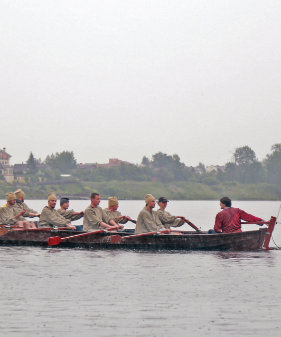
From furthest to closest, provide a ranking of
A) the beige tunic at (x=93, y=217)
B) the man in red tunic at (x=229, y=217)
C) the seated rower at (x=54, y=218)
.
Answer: the seated rower at (x=54, y=218) → the beige tunic at (x=93, y=217) → the man in red tunic at (x=229, y=217)

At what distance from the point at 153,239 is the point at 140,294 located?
10.5m

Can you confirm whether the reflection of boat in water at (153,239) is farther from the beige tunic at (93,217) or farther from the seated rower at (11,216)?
the seated rower at (11,216)

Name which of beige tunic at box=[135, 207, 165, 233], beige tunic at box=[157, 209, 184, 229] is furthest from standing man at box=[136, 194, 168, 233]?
beige tunic at box=[157, 209, 184, 229]

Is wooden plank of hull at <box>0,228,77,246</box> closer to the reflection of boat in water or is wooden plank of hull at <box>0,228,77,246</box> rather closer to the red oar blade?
the reflection of boat in water

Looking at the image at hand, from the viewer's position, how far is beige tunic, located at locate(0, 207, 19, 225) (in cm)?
3053

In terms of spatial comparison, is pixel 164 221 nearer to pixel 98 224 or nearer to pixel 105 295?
pixel 98 224

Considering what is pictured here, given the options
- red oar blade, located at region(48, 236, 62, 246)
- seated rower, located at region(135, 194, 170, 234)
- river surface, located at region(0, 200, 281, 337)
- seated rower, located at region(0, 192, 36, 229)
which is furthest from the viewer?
seated rower, located at region(0, 192, 36, 229)

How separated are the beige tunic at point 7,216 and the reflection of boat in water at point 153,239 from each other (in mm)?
690

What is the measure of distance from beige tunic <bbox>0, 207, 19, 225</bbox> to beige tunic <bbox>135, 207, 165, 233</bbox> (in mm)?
5404

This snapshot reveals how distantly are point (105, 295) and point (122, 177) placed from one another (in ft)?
591

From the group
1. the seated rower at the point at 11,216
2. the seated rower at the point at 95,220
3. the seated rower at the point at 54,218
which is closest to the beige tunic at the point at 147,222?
the seated rower at the point at 95,220

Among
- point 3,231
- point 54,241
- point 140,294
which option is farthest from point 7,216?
point 140,294

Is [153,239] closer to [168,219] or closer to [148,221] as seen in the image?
[148,221]

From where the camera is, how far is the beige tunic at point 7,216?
30.5 metres
